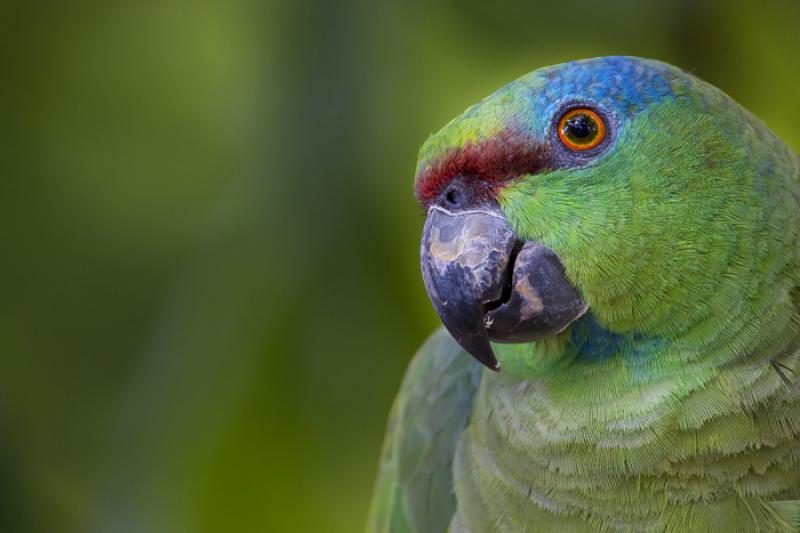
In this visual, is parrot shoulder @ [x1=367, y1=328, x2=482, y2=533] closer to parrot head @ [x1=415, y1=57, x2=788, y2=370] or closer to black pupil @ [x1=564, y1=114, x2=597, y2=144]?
parrot head @ [x1=415, y1=57, x2=788, y2=370]

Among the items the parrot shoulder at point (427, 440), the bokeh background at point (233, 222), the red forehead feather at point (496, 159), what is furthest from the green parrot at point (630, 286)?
the bokeh background at point (233, 222)

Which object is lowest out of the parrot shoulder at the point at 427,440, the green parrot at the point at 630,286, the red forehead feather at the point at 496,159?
the parrot shoulder at the point at 427,440

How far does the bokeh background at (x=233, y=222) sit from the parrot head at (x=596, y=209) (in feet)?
3.16

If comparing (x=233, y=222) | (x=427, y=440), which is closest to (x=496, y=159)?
(x=427, y=440)

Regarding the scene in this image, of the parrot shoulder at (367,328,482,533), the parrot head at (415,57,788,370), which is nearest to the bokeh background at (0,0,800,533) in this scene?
the parrot shoulder at (367,328,482,533)

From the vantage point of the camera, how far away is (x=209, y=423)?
1.99 meters

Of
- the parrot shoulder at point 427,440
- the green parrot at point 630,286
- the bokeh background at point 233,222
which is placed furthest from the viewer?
the bokeh background at point 233,222

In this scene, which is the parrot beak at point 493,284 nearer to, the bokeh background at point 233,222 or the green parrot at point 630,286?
the green parrot at point 630,286

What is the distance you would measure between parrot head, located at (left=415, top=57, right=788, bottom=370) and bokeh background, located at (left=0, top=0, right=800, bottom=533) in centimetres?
96

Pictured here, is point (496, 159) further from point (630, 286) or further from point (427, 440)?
point (427, 440)

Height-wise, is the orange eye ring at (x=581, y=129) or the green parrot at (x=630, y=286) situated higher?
the orange eye ring at (x=581, y=129)

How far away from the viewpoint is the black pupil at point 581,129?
0.88m

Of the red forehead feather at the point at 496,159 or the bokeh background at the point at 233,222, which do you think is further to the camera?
the bokeh background at the point at 233,222

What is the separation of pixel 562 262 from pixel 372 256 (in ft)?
4.12
